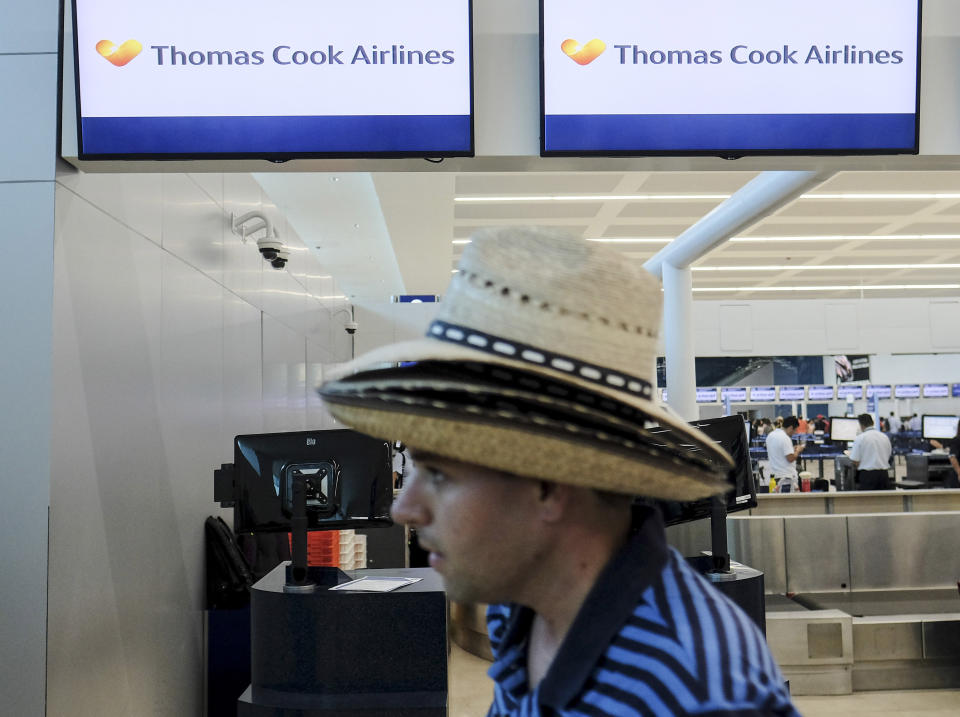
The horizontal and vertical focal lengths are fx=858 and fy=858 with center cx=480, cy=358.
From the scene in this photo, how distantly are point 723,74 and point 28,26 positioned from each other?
2.40 meters

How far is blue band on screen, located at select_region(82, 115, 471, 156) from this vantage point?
279cm

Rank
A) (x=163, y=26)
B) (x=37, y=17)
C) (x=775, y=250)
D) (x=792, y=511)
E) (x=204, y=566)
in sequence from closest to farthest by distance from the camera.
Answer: (x=163, y=26)
(x=37, y=17)
(x=204, y=566)
(x=792, y=511)
(x=775, y=250)

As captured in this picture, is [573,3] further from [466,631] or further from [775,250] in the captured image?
[775,250]

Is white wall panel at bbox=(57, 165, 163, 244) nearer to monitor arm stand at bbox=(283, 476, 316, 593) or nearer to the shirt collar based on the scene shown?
monitor arm stand at bbox=(283, 476, 316, 593)

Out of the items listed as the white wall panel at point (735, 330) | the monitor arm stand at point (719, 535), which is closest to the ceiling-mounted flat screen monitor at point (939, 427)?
the white wall panel at point (735, 330)

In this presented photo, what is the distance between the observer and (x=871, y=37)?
2.88 meters

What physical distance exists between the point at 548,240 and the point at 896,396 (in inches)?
648

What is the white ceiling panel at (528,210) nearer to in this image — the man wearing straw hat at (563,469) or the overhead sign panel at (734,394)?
the overhead sign panel at (734,394)

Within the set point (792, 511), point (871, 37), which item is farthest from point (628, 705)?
point (792, 511)

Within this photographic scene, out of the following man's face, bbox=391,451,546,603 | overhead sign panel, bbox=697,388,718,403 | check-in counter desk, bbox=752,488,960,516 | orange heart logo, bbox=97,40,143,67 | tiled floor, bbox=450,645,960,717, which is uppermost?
orange heart logo, bbox=97,40,143,67

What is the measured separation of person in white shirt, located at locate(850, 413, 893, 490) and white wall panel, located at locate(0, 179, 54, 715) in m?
10.2

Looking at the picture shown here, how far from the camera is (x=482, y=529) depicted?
0.83m

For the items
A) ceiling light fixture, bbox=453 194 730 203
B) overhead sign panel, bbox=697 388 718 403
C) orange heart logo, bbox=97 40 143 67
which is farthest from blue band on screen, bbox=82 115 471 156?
overhead sign panel, bbox=697 388 718 403

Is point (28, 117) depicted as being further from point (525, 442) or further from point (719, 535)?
point (719, 535)
